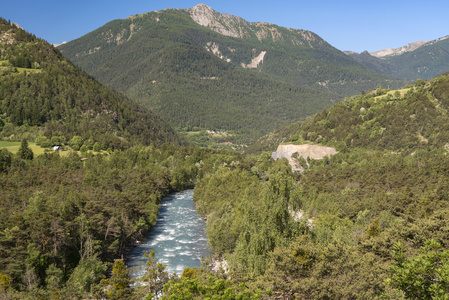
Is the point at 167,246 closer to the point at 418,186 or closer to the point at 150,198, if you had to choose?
the point at 150,198

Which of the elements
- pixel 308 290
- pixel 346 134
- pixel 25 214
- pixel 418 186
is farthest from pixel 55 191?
pixel 346 134

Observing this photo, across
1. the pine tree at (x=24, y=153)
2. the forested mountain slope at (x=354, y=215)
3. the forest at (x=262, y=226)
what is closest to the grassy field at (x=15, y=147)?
the pine tree at (x=24, y=153)

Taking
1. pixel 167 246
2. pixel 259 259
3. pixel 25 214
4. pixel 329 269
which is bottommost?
pixel 167 246

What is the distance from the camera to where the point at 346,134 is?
631ft

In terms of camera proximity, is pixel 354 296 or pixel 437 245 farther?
pixel 437 245

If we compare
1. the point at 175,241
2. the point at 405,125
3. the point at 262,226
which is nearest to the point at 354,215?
the point at 175,241

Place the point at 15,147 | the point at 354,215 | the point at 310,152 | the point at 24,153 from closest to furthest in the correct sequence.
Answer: the point at 354,215 → the point at 24,153 → the point at 15,147 → the point at 310,152

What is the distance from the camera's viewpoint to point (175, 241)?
299 feet

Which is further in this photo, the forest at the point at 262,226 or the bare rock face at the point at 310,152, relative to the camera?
the bare rock face at the point at 310,152

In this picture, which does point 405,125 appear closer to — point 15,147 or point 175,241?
point 175,241

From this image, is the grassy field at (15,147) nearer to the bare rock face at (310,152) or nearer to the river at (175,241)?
the river at (175,241)

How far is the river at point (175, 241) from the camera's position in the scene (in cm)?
7562

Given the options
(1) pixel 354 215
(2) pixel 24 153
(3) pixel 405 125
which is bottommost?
(1) pixel 354 215

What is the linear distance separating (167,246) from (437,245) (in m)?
63.3
